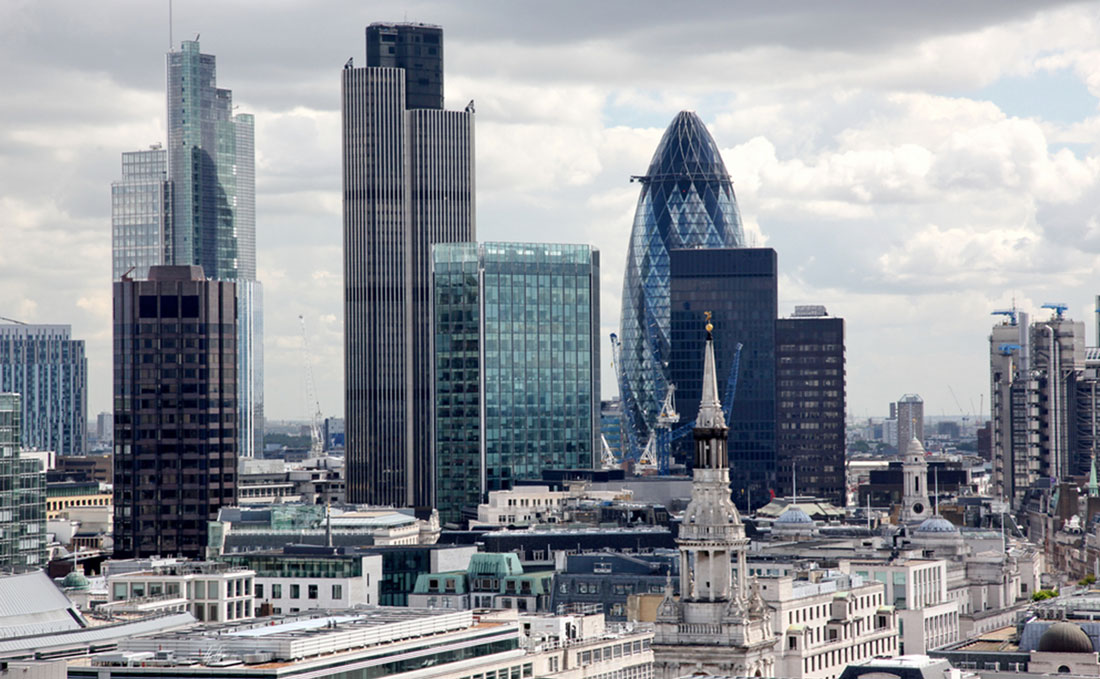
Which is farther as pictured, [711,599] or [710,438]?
[710,438]

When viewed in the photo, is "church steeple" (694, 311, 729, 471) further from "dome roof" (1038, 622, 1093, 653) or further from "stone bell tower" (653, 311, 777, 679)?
"dome roof" (1038, 622, 1093, 653)

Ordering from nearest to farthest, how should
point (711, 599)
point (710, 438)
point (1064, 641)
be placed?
point (711, 599)
point (710, 438)
point (1064, 641)

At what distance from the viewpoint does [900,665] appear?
14550 cm

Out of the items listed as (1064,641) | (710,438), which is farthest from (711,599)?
(1064,641)

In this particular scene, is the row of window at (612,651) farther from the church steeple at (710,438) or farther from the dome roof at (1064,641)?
the church steeple at (710,438)

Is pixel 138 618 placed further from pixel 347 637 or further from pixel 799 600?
pixel 799 600

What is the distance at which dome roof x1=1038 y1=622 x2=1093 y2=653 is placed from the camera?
573 feet

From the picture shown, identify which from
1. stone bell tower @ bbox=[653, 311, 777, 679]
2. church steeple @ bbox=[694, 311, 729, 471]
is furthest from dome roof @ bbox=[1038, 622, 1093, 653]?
church steeple @ bbox=[694, 311, 729, 471]

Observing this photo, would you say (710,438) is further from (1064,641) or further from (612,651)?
(612,651)

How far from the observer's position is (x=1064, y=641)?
17488 cm

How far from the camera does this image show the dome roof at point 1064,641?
6880 inches

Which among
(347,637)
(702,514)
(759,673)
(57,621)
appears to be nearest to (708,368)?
(702,514)

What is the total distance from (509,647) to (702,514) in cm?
3238

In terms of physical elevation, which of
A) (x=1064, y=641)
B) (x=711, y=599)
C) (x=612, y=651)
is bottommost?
(x=612, y=651)
